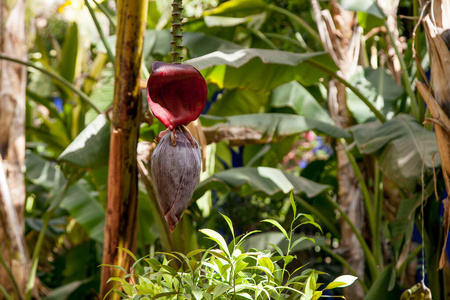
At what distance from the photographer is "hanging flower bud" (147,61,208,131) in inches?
21.1

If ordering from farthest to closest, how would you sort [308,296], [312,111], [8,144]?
1. [312,111]
2. [8,144]
3. [308,296]

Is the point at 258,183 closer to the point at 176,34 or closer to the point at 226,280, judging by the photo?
the point at 226,280

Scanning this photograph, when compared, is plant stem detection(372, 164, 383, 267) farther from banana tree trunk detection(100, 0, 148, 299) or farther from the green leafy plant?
the green leafy plant

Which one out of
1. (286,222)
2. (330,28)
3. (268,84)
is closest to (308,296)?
(268,84)

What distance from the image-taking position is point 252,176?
5.70 feet

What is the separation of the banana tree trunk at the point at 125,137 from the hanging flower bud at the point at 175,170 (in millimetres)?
500

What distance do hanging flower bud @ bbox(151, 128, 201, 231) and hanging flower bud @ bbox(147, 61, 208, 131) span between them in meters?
0.02

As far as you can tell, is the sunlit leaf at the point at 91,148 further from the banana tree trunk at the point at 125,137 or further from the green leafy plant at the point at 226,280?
the green leafy plant at the point at 226,280

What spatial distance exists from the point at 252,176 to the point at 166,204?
1.19 metres

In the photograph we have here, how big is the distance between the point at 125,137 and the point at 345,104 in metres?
1.67

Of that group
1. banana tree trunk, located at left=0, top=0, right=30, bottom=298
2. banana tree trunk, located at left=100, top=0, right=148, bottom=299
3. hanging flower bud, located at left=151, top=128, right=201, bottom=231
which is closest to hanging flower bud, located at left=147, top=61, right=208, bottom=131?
hanging flower bud, located at left=151, top=128, right=201, bottom=231

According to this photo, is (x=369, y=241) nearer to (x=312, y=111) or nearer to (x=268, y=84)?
(x=312, y=111)

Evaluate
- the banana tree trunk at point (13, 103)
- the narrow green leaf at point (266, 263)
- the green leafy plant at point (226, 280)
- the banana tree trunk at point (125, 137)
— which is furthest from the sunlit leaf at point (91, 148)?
the banana tree trunk at point (13, 103)

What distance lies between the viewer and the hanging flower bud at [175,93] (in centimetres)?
54
